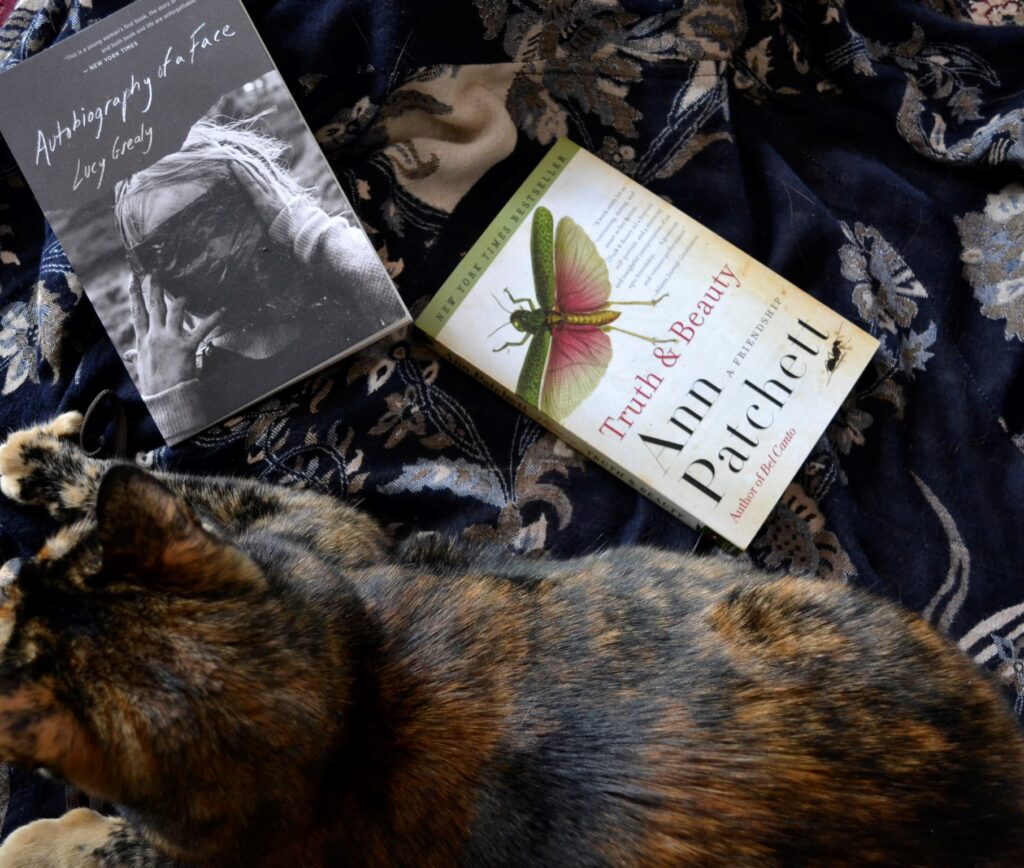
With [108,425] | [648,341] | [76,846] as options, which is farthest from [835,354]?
[76,846]

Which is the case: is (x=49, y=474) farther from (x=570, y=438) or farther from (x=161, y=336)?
(x=570, y=438)

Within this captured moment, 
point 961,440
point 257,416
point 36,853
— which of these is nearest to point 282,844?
point 36,853

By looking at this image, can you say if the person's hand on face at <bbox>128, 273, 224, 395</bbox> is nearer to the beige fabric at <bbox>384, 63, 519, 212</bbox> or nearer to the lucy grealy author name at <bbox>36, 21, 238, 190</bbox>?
the lucy grealy author name at <bbox>36, 21, 238, 190</bbox>

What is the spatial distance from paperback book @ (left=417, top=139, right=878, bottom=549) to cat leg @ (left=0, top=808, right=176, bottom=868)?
2.17 feet

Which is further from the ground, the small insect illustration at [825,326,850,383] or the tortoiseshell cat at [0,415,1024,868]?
the small insect illustration at [825,326,850,383]

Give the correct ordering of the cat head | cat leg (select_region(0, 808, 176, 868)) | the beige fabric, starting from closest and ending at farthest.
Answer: the cat head, cat leg (select_region(0, 808, 176, 868)), the beige fabric

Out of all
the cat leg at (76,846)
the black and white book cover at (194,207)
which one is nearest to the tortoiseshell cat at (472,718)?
the cat leg at (76,846)

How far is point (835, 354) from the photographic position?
112cm

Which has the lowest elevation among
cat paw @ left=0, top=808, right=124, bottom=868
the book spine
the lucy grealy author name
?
cat paw @ left=0, top=808, right=124, bottom=868

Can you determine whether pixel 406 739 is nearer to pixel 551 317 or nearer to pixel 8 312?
pixel 551 317

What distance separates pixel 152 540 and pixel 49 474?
0.43 m

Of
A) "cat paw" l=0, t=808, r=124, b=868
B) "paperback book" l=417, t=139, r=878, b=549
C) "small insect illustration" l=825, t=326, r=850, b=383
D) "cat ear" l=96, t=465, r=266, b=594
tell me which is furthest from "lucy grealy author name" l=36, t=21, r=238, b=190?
"small insect illustration" l=825, t=326, r=850, b=383

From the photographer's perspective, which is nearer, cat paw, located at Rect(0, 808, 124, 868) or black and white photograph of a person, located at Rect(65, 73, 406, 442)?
cat paw, located at Rect(0, 808, 124, 868)

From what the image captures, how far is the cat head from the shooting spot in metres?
0.65
